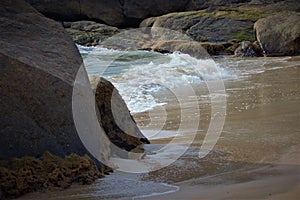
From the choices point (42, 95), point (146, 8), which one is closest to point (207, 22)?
point (146, 8)

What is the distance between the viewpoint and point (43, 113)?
9.88 feet

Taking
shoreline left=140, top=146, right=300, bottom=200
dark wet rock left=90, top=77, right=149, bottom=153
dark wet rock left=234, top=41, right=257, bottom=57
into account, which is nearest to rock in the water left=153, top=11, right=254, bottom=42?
dark wet rock left=234, top=41, right=257, bottom=57

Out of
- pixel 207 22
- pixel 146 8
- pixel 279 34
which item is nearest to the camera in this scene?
pixel 279 34

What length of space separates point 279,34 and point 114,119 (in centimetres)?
1263

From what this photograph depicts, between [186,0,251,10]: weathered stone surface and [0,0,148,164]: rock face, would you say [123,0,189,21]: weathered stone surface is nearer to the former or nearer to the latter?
[186,0,251,10]: weathered stone surface

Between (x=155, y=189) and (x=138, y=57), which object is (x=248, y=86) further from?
(x=138, y=57)

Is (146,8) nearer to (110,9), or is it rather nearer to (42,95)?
(110,9)

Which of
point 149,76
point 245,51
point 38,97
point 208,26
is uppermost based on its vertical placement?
point 38,97

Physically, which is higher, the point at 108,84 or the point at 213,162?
the point at 108,84

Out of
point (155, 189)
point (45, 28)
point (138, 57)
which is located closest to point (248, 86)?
point (45, 28)

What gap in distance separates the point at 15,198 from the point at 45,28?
1441 millimetres

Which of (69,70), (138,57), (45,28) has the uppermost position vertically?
(45,28)

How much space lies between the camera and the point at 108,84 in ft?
13.3

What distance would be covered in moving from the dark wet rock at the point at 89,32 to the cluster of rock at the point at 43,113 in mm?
17415
